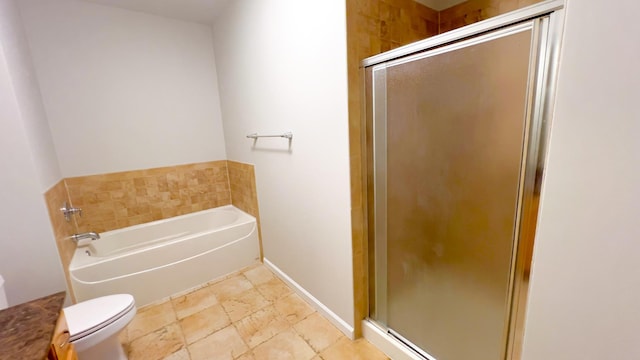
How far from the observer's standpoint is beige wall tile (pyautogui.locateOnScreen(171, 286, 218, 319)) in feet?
6.44

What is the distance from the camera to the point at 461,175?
104 cm

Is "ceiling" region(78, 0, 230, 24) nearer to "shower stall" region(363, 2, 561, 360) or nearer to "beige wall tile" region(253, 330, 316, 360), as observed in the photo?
"shower stall" region(363, 2, 561, 360)

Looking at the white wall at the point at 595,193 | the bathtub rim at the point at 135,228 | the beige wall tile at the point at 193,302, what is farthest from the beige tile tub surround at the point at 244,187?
the white wall at the point at 595,193

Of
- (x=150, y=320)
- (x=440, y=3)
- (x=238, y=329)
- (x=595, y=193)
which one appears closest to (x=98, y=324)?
(x=150, y=320)

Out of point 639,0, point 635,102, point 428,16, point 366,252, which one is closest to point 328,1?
point 428,16

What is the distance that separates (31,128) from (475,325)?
107 inches

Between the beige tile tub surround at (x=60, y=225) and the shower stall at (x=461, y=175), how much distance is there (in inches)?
79.6

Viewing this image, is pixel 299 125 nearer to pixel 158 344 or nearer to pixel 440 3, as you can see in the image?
pixel 440 3

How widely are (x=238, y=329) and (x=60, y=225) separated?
1465 mm

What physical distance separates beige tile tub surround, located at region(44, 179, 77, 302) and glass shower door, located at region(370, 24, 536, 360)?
205 centimetres

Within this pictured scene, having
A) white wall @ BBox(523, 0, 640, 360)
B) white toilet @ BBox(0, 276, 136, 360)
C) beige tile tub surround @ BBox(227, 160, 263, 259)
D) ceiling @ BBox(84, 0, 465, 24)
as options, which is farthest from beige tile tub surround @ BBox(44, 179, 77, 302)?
white wall @ BBox(523, 0, 640, 360)

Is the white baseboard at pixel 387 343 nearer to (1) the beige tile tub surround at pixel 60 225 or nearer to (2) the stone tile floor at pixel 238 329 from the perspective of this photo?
(2) the stone tile floor at pixel 238 329

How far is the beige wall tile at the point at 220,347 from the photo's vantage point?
1.56 meters

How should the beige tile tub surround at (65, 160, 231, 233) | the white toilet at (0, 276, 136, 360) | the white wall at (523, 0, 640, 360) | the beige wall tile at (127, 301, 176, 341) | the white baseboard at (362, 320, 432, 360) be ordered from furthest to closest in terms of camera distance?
the beige tile tub surround at (65, 160, 231, 233), the beige wall tile at (127, 301, 176, 341), the white baseboard at (362, 320, 432, 360), the white toilet at (0, 276, 136, 360), the white wall at (523, 0, 640, 360)
